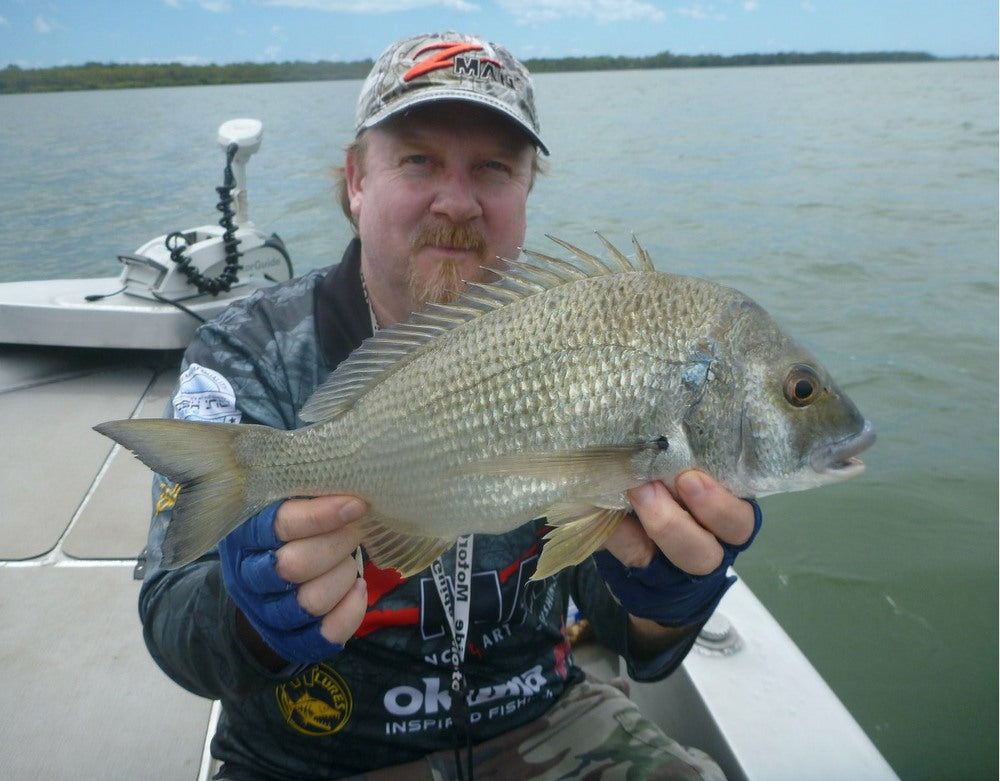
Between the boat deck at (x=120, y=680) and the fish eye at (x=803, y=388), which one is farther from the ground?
the fish eye at (x=803, y=388)

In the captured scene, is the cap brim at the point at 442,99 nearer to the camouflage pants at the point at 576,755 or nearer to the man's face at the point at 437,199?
the man's face at the point at 437,199

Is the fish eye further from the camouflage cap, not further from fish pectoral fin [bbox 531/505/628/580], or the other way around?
the camouflage cap

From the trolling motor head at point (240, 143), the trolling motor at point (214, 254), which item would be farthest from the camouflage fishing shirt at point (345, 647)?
the trolling motor head at point (240, 143)

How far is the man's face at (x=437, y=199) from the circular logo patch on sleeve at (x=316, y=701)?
103 cm

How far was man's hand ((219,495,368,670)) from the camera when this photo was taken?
1.49 m

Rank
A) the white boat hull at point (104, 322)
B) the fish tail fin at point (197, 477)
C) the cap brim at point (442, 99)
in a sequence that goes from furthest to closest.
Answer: the white boat hull at point (104, 322) < the cap brim at point (442, 99) < the fish tail fin at point (197, 477)

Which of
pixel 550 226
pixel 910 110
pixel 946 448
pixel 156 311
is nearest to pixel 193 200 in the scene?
pixel 550 226

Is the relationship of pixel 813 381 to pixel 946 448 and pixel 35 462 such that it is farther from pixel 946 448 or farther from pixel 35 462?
pixel 946 448

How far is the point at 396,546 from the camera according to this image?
1.61 meters

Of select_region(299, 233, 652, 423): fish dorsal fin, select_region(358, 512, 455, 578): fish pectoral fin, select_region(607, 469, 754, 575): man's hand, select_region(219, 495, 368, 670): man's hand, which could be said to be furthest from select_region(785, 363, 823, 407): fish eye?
select_region(219, 495, 368, 670): man's hand

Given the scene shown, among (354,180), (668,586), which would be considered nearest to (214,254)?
(354,180)

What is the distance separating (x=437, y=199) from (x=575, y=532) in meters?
1.06

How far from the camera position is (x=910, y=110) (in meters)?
30.5

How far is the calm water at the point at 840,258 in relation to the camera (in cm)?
450
